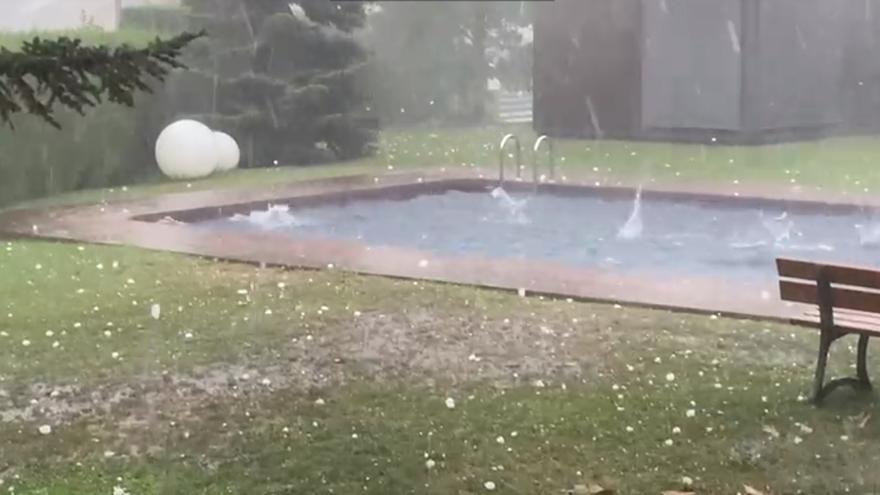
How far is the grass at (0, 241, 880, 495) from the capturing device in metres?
3.33

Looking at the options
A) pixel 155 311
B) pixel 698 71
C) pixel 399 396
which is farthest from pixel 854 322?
pixel 698 71

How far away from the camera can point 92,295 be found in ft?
18.1

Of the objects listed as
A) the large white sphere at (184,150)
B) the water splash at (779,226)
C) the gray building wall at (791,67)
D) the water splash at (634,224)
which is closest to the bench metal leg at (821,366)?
the water splash at (779,226)

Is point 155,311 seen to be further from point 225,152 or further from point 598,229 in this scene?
point 225,152

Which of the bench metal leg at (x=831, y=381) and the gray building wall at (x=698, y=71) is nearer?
the bench metal leg at (x=831, y=381)

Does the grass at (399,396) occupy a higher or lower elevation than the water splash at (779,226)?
lower

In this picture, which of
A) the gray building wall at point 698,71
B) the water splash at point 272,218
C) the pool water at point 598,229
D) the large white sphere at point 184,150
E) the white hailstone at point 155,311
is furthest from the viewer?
the large white sphere at point 184,150

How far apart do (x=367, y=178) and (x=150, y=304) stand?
5.09 meters

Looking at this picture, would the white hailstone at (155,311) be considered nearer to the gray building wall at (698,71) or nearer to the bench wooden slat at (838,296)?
the bench wooden slat at (838,296)

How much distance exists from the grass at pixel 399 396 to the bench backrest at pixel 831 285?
1.07 ft

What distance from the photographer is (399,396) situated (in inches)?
158

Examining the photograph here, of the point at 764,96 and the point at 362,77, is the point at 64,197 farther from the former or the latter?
the point at 764,96

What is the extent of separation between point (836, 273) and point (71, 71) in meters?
2.53

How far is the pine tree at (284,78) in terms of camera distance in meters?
11.8
